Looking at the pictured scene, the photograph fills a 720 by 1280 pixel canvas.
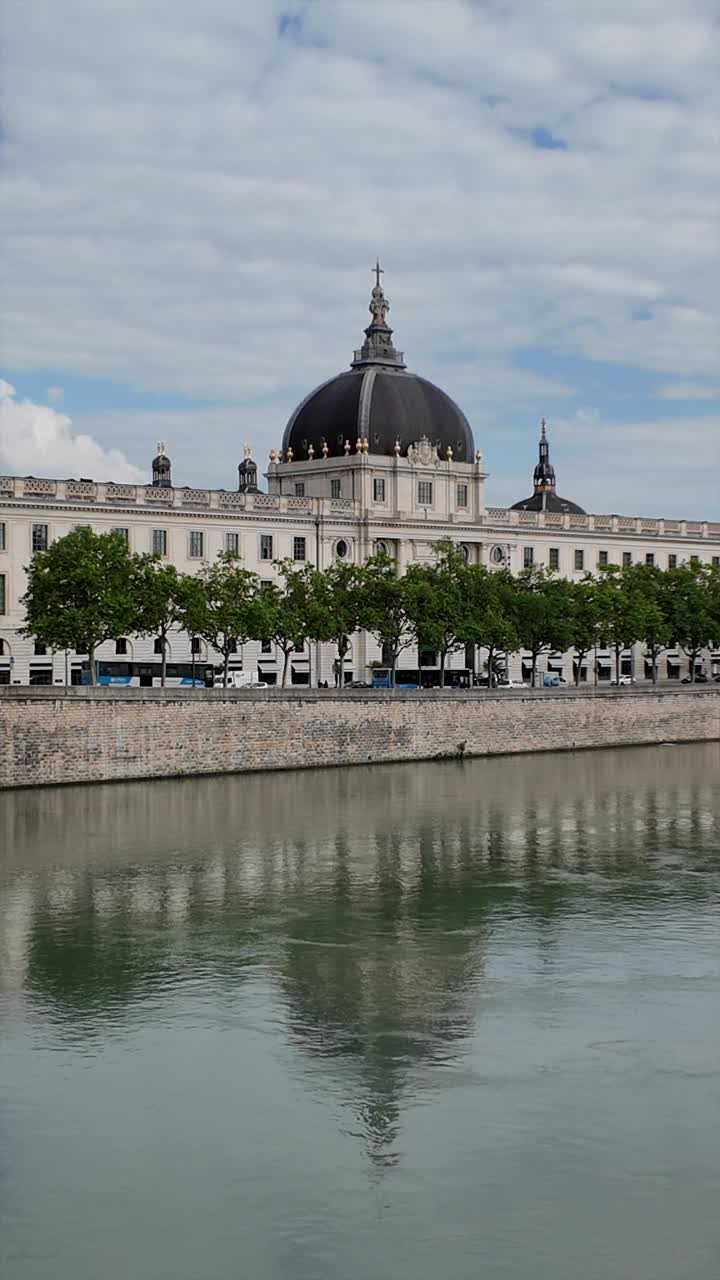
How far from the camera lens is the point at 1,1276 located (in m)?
21.1

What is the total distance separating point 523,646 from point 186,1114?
3158 inches

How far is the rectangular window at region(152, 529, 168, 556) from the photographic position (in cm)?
10800

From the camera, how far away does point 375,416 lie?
120 m

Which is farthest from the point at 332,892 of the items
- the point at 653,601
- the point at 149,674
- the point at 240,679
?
the point at 653,601

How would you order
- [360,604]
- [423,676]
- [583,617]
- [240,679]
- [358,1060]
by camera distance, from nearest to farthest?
1. [358,1060]
2. [360,604]
3. [240,679]
4. [583,617]
5. [423,676]

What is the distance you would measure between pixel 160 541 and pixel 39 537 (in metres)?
9.00

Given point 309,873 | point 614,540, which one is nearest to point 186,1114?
point 309,873

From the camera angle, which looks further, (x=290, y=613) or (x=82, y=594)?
(x=290, y=613)

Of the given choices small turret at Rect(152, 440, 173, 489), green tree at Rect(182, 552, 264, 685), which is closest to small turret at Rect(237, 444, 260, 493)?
small turret at Rect(152, 440, 173, 489)

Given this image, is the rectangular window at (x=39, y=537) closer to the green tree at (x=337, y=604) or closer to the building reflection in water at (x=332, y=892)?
the green tree at (x=337, y=604)

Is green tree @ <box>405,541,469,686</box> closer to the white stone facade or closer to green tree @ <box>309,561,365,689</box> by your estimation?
green tree @ <box>309,561,365,689</box>

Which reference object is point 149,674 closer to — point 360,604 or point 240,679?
point 240,679

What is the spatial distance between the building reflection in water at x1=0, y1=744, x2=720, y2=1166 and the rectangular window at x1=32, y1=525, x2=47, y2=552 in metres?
35.3

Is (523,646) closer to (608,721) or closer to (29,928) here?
(608,721)
